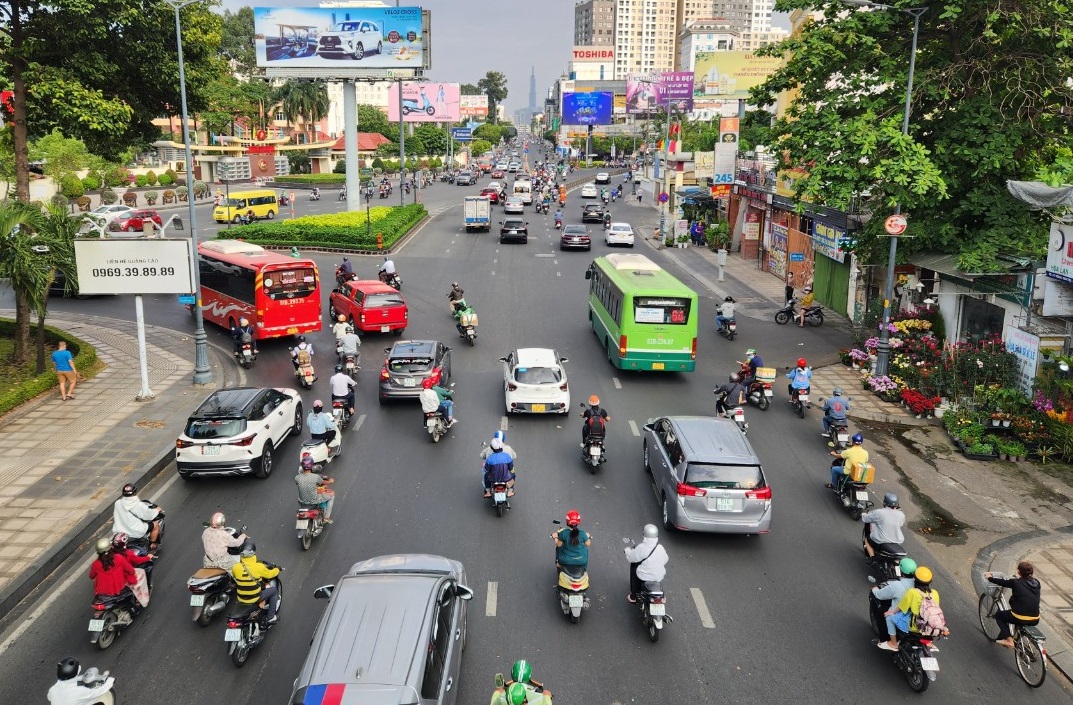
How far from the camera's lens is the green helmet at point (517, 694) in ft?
24.9

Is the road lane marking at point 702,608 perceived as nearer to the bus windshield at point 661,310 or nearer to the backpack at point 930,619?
the backpack at point 930,619

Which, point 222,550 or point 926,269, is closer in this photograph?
point 222,550

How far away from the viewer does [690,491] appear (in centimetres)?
1282

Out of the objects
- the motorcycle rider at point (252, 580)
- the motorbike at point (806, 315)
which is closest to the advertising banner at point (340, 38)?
the motorbike at point (806, 315)

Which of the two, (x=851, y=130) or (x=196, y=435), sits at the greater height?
(x=851, y=130)

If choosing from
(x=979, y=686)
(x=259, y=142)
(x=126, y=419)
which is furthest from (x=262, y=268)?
(x=259, y=142)

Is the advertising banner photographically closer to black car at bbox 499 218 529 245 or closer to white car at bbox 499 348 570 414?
black car at bbox 499 218 529 245

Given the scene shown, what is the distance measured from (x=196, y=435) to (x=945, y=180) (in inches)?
756

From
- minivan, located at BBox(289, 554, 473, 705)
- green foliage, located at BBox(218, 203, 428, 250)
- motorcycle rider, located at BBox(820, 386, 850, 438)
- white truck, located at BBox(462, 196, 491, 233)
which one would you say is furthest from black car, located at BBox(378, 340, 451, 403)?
white truck, located at BBox(462, 196, 491, 233)

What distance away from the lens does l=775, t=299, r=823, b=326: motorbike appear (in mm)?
29406

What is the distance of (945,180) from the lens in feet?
70.9

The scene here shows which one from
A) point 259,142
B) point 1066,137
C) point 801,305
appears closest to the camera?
point 1066,137

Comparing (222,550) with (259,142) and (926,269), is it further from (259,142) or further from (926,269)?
(259,142)

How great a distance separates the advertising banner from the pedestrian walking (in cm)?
3888
